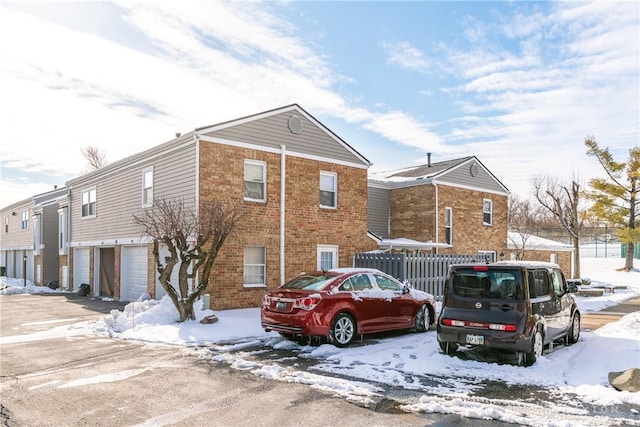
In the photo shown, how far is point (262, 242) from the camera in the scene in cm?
1636

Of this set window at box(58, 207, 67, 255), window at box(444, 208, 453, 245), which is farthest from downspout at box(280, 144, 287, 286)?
window at box(58, 207, 67, 255)

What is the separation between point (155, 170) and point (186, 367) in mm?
10913

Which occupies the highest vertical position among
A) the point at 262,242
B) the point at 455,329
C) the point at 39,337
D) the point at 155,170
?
the point at 155,170

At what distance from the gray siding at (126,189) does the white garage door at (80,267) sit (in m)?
0.65

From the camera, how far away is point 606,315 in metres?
14.3

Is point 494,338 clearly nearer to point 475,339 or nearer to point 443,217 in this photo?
point 475,339

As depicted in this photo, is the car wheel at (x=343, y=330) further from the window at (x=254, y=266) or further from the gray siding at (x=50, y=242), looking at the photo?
the gray siding at (x=50, y=242)

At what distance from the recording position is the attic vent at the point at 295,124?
57.3ft

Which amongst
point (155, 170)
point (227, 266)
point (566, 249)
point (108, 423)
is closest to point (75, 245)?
point (155, 170)

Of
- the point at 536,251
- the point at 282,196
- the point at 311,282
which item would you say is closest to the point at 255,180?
the point at 282,196

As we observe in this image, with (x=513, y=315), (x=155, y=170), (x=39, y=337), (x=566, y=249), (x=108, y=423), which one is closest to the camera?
(x=108, y=423)

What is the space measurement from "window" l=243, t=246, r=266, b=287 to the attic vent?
426 cm

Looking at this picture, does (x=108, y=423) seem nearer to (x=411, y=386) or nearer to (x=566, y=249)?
(x=411, y=386)

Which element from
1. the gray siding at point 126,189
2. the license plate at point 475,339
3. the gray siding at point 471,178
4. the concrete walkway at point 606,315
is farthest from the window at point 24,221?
the license plate at point 475,339
